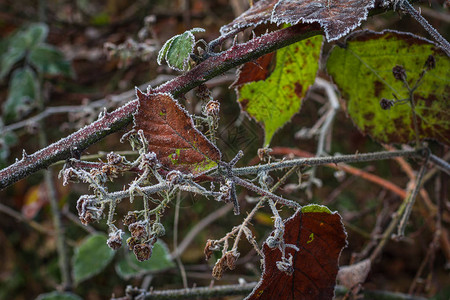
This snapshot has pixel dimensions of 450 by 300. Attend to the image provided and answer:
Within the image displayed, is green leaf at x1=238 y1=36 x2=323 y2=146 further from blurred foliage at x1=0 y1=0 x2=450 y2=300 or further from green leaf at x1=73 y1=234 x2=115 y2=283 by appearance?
green leaf at x1=73 y1=234 x2=115 y2=283

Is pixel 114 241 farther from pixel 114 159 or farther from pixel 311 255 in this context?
pixel 311 255

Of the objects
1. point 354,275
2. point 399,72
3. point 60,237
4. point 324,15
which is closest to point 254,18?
point 324,15

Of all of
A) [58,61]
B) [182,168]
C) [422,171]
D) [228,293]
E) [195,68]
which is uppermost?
[58,61]

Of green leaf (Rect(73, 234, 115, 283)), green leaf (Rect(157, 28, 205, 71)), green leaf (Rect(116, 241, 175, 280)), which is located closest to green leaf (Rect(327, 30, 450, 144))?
green leaf (Rect(157, 28, 205, 71))

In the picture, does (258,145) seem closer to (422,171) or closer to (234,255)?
(422,171)

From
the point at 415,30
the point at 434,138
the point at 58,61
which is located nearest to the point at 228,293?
the point at 434,138

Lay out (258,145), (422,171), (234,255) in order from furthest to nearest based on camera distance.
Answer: (258,145), (422,171), (234,255)

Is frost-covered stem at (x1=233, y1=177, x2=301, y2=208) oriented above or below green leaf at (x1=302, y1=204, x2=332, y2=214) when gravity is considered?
above
